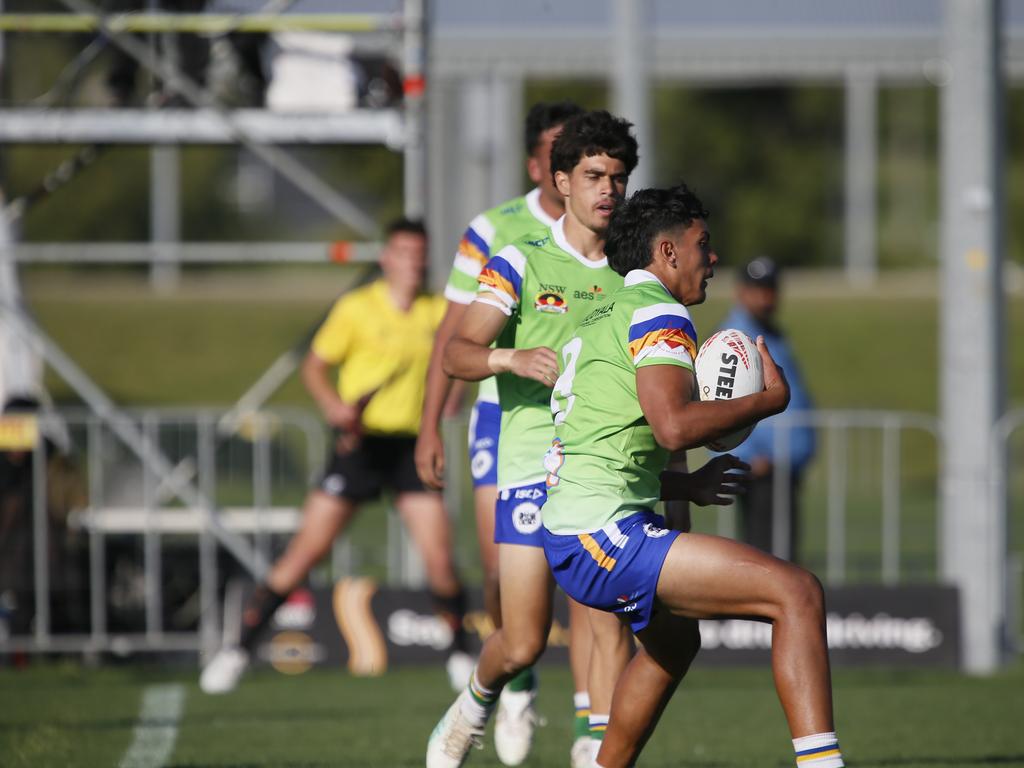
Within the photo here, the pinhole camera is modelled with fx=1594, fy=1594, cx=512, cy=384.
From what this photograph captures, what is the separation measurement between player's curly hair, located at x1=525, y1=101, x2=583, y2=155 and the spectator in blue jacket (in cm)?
317

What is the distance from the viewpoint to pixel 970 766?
6246 mm

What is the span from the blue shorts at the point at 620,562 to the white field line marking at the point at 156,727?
8.12 ft

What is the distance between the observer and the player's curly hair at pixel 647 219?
4836mm

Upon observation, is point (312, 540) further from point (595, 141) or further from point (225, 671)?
point (595, 141)

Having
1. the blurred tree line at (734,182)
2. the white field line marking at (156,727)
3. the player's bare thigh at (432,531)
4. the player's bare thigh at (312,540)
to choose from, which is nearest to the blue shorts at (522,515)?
the white field line marking at (156,727)

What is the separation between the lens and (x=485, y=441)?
6281mm

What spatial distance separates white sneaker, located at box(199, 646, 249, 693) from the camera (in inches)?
346

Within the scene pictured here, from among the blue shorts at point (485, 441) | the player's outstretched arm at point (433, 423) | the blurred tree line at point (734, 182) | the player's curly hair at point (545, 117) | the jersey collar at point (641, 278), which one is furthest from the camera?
the blurred tree line at point (734, 182)

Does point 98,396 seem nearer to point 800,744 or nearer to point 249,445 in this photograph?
point 800,744

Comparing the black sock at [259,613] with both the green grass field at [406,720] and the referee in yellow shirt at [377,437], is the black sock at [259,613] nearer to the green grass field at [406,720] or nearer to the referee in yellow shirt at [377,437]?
the referee in yellow shirt at [377,437]

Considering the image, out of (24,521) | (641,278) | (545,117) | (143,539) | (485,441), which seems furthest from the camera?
(143,539)

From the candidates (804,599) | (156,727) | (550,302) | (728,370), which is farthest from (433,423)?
(156,727)

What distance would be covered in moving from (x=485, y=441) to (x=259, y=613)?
3.03 metres

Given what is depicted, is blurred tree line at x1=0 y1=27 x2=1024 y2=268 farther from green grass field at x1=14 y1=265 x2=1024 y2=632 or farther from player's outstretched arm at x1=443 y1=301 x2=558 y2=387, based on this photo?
player's outstretched arm at x1=443 y1=301 x2=558 y2=387
